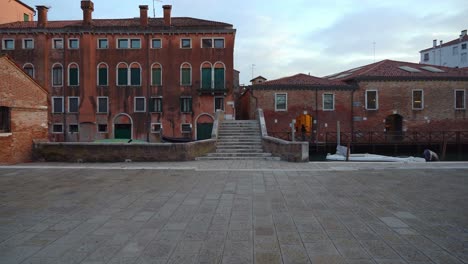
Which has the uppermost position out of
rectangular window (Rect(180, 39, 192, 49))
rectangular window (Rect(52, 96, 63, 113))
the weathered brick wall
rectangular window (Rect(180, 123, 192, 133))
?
rectangular window (Rect(180, 39, 192, 49))

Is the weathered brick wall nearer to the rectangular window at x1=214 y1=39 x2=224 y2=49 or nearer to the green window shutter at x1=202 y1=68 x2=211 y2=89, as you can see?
the green window shutter at x1=202 y1=68 x2=211 y2=89

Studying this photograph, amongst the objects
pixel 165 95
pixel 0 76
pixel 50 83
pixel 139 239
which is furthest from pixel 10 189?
pixel 50 83

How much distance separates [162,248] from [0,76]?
1119 centimetres

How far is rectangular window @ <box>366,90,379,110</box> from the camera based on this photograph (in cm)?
2800

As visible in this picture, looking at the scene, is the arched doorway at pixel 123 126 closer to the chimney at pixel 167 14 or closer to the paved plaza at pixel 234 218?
the chimney at pixel 167 14

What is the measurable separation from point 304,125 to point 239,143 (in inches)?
457

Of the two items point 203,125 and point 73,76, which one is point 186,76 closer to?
point 203,125

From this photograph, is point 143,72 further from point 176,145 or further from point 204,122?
point 176,145

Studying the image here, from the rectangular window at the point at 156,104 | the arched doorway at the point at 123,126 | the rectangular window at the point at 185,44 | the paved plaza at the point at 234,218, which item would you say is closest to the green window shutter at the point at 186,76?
the rectangular window at the point at 185,44

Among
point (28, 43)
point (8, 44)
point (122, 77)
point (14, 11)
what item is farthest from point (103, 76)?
point (14, 11)

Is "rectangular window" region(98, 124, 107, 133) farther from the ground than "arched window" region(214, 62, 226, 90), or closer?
closer

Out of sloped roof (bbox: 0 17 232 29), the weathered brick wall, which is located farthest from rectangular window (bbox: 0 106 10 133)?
sloped roof (bbox: 0 17 232 29)

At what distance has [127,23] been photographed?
30.7 meters

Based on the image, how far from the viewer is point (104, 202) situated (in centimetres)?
644
